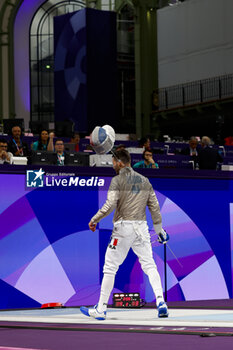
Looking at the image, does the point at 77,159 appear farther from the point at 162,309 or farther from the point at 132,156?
the point at 162,309

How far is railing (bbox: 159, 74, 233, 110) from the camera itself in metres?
34.3

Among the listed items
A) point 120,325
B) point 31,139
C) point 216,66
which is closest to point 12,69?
point 216,66

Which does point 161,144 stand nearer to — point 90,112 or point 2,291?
point 90,112

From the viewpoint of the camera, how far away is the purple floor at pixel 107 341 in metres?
6.11

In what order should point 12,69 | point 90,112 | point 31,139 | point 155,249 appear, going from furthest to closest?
point 12,69 < point 90,112 < point 31,139 < point 155,249

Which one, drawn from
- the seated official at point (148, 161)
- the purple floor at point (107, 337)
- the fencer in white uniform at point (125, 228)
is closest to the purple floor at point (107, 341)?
the purple floor at point (107, 337)

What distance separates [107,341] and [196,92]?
2974 cm

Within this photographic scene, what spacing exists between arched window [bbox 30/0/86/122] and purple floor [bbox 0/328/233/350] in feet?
115

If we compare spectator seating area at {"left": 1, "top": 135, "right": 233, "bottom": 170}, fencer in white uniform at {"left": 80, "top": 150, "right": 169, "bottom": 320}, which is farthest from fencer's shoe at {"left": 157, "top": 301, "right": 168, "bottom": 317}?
spectator seating area at {"left": 1, "top": 135, "right": 233, "bottom": 170}

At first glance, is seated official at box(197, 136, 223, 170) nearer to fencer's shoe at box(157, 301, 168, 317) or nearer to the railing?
fencer's shoe at box(157, 301, 168, 317)

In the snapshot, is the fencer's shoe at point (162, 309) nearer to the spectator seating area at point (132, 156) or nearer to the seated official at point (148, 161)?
the spectator seating area at point (132, 156)

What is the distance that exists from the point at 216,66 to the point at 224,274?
23.8m

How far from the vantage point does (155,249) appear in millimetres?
11688

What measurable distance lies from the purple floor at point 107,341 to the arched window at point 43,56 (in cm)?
3507
